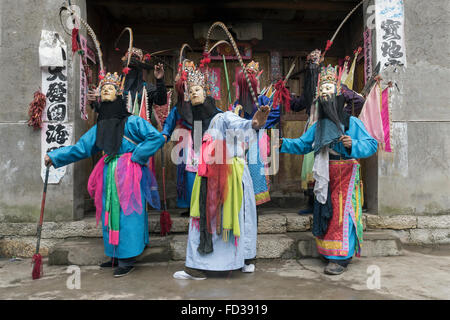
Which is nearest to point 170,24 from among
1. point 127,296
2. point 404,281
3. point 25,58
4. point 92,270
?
point 25,58

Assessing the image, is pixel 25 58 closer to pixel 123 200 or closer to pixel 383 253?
pixel 123 200

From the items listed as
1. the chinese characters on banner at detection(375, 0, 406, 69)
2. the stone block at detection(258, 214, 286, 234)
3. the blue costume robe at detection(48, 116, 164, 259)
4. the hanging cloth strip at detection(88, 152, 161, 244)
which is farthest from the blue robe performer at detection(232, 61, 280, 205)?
the chinese characters on banner at detection(375, 0, 406, 69)

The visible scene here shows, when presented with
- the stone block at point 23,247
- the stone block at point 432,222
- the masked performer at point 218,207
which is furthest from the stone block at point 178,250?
the stone block at point 432,222

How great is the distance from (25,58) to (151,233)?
269 centimetres

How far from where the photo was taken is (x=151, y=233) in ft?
13.3

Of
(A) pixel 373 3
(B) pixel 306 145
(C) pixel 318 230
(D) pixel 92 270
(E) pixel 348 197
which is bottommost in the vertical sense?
(D) pixel 92 270

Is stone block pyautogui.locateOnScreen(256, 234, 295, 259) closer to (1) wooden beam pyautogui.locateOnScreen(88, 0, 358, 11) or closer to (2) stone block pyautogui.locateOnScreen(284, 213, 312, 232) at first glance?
(2) stone block pyautogui.locateOnScreen(284, 213, 312, 232)

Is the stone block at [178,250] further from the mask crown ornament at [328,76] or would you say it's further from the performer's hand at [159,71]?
the mask crown ornament at [328,76]

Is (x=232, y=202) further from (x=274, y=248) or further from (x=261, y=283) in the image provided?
(x=274, y=248)

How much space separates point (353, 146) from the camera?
313 cm

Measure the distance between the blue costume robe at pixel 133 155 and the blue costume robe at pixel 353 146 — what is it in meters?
1.34

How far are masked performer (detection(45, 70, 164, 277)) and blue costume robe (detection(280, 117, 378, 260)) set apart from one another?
1370 millimetres

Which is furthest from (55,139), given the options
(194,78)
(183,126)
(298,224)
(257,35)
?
(257,35)

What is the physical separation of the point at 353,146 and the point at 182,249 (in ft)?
6.78
